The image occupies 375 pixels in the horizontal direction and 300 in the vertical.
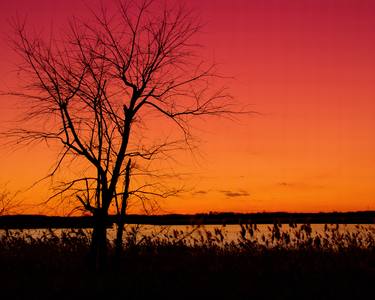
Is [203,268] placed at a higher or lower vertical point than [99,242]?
lower

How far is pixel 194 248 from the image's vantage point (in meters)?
15.5

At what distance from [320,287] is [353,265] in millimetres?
2384

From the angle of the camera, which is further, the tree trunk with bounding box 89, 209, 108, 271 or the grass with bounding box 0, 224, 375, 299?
the tree trunk with bounding box 89, 209, 108, 271

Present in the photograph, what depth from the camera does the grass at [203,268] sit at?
9680mm

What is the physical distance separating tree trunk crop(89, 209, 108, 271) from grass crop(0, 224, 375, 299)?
33 centimetres

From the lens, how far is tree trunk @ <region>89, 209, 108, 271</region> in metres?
12.3

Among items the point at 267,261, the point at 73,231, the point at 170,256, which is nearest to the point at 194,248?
the point at 170,256

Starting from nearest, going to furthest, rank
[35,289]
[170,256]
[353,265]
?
[35,289]
[353,265]
[170,256]

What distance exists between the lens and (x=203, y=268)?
40.4ft

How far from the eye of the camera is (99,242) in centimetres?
1241

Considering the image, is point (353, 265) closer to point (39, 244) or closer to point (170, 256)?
point (170, 256)

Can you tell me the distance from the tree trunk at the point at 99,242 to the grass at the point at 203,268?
326 millimetres

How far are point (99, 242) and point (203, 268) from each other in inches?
95.7

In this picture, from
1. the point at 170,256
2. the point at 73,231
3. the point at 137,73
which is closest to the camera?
the point at 137,73
